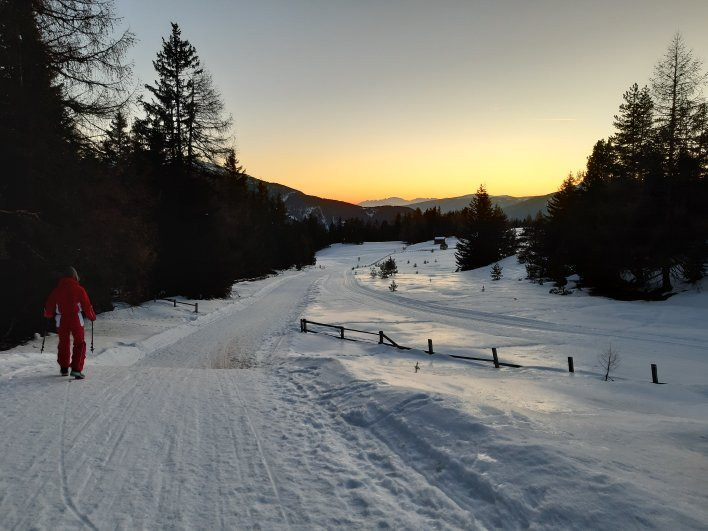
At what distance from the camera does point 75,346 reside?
787 cm

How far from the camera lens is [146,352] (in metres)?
13.4

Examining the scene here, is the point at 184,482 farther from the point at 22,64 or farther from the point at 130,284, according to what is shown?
the point at 130,284

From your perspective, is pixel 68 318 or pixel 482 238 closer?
pixel 68 318

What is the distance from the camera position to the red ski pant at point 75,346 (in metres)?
7.82

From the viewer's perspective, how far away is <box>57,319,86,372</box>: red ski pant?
7817 mm

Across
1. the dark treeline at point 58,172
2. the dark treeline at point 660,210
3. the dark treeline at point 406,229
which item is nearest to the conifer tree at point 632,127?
the dark treeline at point 660,210

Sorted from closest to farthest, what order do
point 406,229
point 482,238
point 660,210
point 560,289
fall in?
point 660,210 → point 560,289 → point 482,238 → point 406,229

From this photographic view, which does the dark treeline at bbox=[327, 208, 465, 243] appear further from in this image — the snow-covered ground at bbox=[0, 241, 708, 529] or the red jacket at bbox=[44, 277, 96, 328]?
the red jacket at bbox=[44, 277, 96, 328]

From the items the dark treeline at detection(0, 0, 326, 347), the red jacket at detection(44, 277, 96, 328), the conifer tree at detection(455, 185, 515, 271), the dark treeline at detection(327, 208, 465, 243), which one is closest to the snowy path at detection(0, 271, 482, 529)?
the red jacket at detection(44, 277, 96, 328)

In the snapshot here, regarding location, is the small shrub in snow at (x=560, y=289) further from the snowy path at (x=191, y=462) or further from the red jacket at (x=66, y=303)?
the red jacket at (x=66, y=303)

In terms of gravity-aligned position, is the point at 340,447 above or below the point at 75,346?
below

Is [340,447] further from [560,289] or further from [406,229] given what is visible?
[406,229]

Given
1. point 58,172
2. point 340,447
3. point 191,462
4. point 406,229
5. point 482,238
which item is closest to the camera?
point 191,462

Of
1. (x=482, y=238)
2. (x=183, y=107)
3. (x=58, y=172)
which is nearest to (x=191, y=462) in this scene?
(x=58, y=172)
